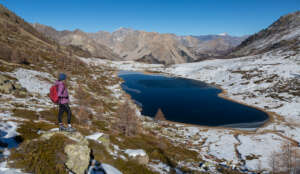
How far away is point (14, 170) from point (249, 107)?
10154 centimetres

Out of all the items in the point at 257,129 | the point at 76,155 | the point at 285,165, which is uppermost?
the point at 76,155

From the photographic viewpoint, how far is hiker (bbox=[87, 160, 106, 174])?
10157 millimetres

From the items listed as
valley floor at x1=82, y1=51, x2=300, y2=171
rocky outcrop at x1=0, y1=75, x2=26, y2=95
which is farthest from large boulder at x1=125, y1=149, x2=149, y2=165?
rocky outcrop at x1=0, y1=75, x2=26, y2=95

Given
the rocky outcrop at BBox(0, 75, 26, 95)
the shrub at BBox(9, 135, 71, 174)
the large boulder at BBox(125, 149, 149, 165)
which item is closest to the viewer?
the shrub at BBox(9, 135, 71, 174)

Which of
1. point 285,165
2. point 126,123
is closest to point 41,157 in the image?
point 126,123

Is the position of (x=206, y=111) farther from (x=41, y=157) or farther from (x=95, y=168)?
(x=41, y=157)

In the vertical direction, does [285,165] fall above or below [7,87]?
below

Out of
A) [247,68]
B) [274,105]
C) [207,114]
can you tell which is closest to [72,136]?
[207,114]

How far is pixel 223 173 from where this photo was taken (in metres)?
22.0

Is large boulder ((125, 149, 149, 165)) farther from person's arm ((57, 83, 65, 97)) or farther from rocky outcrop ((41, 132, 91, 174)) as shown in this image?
person's arm ((57, 83, 65, 97))

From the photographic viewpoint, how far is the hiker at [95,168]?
1016 cm

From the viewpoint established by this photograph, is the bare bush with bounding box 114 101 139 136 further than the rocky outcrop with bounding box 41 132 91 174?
Yes

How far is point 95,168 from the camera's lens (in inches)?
416

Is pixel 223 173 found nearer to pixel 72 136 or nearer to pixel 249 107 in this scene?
pixel 72 136
